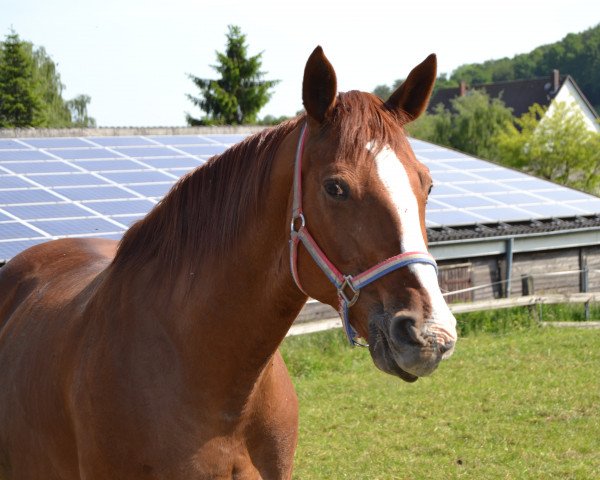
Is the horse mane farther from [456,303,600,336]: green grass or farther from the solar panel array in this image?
[456,303,600,336]: green grass

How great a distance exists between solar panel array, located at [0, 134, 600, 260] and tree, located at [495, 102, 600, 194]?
11.2 meters

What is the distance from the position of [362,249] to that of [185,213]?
0.78 meters

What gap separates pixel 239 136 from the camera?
16.1 meters

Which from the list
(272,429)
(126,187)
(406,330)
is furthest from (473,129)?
(406,330)

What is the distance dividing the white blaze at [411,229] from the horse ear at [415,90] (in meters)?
0.32

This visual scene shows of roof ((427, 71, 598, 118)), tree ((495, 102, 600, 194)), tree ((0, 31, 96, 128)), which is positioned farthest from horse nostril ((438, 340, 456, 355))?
roof ((427, 71, 598, 118))

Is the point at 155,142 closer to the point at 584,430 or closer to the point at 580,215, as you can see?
the point at 580,215

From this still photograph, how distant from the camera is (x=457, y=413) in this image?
715cm

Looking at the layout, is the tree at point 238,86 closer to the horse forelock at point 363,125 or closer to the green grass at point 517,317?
the green grass at point 517,317

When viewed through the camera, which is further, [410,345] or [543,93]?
[543,93]

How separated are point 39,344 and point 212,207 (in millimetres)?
1060

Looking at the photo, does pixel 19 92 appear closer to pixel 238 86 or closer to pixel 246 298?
pixel 238 86

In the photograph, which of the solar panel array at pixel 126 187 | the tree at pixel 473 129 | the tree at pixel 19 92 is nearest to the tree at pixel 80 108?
the tree at pixel 19 92

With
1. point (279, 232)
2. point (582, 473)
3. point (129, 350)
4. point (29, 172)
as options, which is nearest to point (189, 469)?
point (129, 350)
